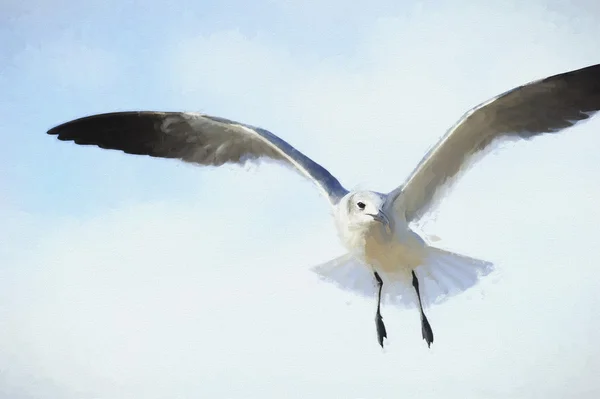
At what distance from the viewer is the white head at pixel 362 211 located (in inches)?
157

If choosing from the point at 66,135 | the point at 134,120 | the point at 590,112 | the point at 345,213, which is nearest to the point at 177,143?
the point at 134,120

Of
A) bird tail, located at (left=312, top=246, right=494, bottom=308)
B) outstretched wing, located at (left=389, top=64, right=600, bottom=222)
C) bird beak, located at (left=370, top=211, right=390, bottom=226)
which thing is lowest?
bird tail, located at (left=312, top=246, right=494, bottom=308)

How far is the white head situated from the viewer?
157 inches

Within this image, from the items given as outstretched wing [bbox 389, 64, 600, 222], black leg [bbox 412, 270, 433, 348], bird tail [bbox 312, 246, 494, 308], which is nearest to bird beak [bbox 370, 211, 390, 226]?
outstretched wing [bbox 389, 64, 600, 222]

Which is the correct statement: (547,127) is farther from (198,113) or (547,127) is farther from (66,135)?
(66,135)

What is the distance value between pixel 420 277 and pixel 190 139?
135 centimetres

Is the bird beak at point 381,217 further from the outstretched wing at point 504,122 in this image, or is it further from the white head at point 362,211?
the outstretched wing at point 504,122

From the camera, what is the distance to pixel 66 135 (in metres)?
4.22

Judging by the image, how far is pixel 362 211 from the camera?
158 inches

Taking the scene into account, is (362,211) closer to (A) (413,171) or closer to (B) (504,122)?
(A) (413,171)

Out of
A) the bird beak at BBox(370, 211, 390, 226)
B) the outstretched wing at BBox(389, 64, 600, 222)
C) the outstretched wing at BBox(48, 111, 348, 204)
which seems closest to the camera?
the outstretched wing at BBox(389, 64, 600, 222)

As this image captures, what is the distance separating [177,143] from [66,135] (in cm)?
54

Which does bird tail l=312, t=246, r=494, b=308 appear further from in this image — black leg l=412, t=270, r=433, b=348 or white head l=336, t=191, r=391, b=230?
white head l=336, t=191, r=391, b=230

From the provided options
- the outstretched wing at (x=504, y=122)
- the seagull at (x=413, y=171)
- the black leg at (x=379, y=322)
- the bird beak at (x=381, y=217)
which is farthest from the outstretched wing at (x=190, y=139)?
the black leg at (x=379, y=322)
